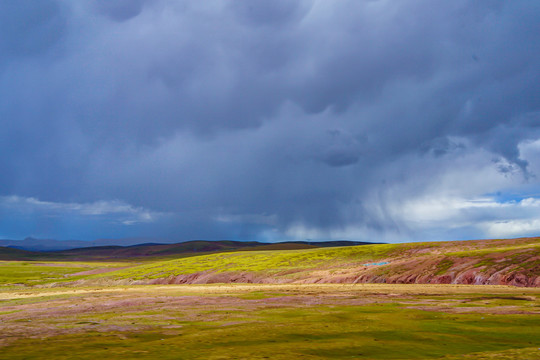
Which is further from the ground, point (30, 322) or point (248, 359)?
point (248, 359)

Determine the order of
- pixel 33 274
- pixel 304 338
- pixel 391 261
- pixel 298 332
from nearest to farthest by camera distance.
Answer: pixel 304 338 < pixel 298 332 < pixel 391 261 < pixel 33 274

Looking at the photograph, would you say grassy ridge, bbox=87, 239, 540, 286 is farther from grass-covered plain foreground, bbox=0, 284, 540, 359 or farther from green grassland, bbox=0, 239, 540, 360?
grass-covered plain foreground, bbox=0, 284, 540, 359

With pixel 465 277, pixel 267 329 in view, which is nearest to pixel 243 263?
pixel 465 277

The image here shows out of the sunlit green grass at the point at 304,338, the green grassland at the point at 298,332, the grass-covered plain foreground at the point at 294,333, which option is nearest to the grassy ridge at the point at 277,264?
the green grassland at the point at 298,332

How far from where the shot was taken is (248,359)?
18.1 meters

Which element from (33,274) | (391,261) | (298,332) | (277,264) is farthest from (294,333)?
(33,274)

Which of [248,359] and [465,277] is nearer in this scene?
[248,359]

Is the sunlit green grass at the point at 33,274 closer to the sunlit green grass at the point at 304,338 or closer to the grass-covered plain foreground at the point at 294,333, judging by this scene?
the grass-covered plain foreground at the point at 294,333

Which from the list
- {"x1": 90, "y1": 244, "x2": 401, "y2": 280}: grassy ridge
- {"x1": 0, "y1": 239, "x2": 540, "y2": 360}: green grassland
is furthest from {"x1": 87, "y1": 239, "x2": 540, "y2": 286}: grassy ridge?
{"x1": 0, "y1": 239, "x2": 540, "y2": 360}: green grassland

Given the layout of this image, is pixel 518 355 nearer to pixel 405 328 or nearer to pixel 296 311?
pixel 405 328

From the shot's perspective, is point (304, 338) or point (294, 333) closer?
point (304, 338)

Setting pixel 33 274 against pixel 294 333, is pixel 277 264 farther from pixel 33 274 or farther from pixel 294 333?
pixel 294 333

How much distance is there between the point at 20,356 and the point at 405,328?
76.5 ft

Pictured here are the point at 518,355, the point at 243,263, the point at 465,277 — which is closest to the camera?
the point at 518,355
